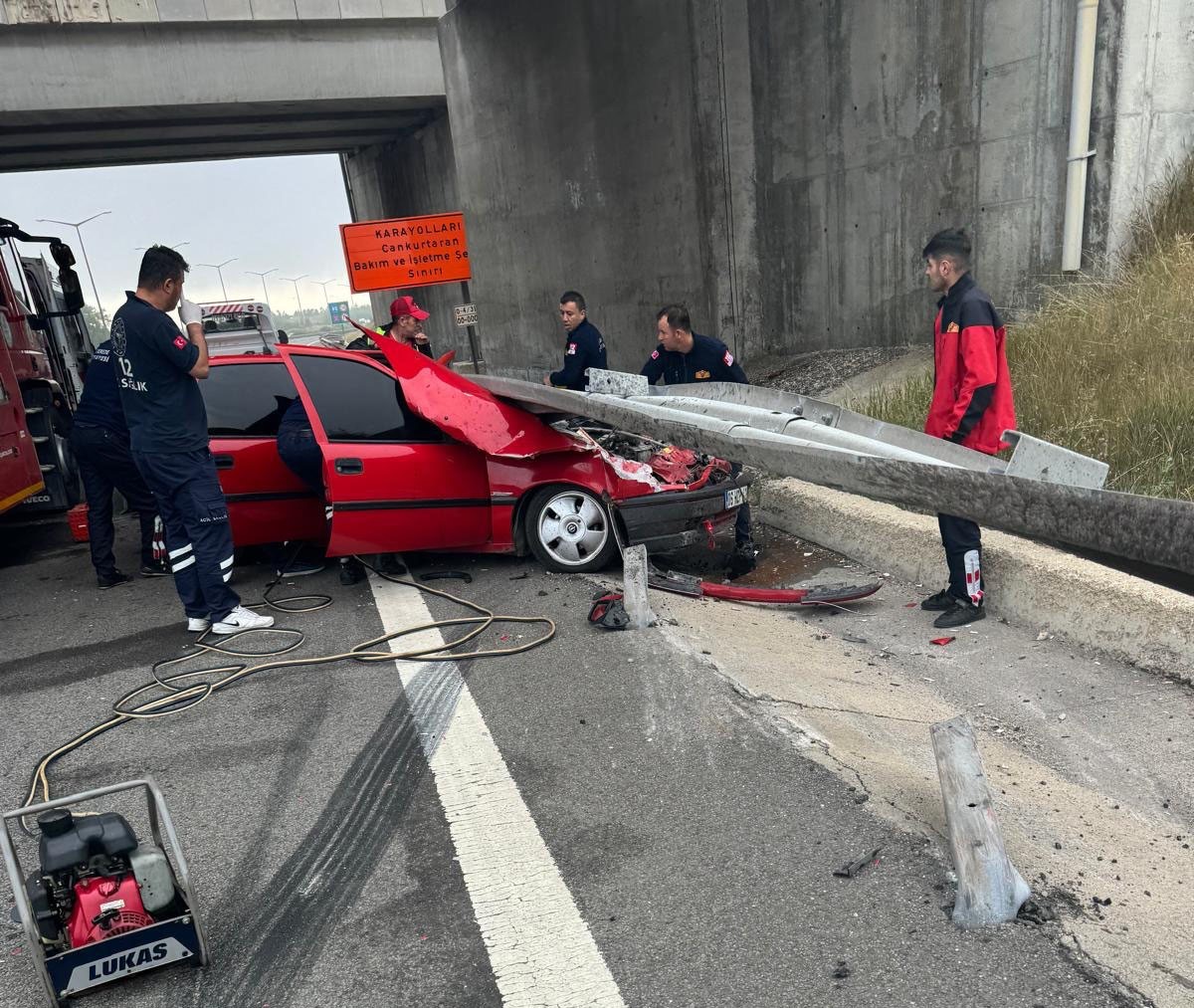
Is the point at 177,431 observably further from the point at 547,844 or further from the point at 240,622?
the point at 547,844

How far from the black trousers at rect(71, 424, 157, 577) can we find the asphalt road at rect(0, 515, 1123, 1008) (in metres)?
1.81

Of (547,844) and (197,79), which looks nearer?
(547,844)

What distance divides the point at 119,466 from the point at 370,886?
451 centimetres

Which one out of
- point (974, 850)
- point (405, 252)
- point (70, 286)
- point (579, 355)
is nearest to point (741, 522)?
point (579, 355)

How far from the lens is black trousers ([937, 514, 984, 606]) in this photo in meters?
4.65

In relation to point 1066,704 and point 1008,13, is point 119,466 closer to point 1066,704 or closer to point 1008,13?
point 1066,704

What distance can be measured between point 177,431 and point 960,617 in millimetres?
4365

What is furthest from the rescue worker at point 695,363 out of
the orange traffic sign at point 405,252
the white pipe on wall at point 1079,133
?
the orange traffic sign at point 405,252

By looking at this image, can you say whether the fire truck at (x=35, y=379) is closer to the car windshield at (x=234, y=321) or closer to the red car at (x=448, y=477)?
the red car at (x=448, y=477)

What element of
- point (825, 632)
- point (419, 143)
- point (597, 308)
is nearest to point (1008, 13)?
point (825, 632)

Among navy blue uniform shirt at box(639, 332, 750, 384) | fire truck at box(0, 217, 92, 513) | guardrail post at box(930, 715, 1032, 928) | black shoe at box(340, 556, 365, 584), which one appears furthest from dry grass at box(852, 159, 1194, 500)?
fire truck at box(0, 217, 92, 513)

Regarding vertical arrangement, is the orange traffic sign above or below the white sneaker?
above

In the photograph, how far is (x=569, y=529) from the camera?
5.74 metres

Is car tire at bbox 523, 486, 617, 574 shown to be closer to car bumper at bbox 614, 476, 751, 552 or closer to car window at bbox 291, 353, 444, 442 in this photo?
car bumper at bbox 614, 476, 751, 552
